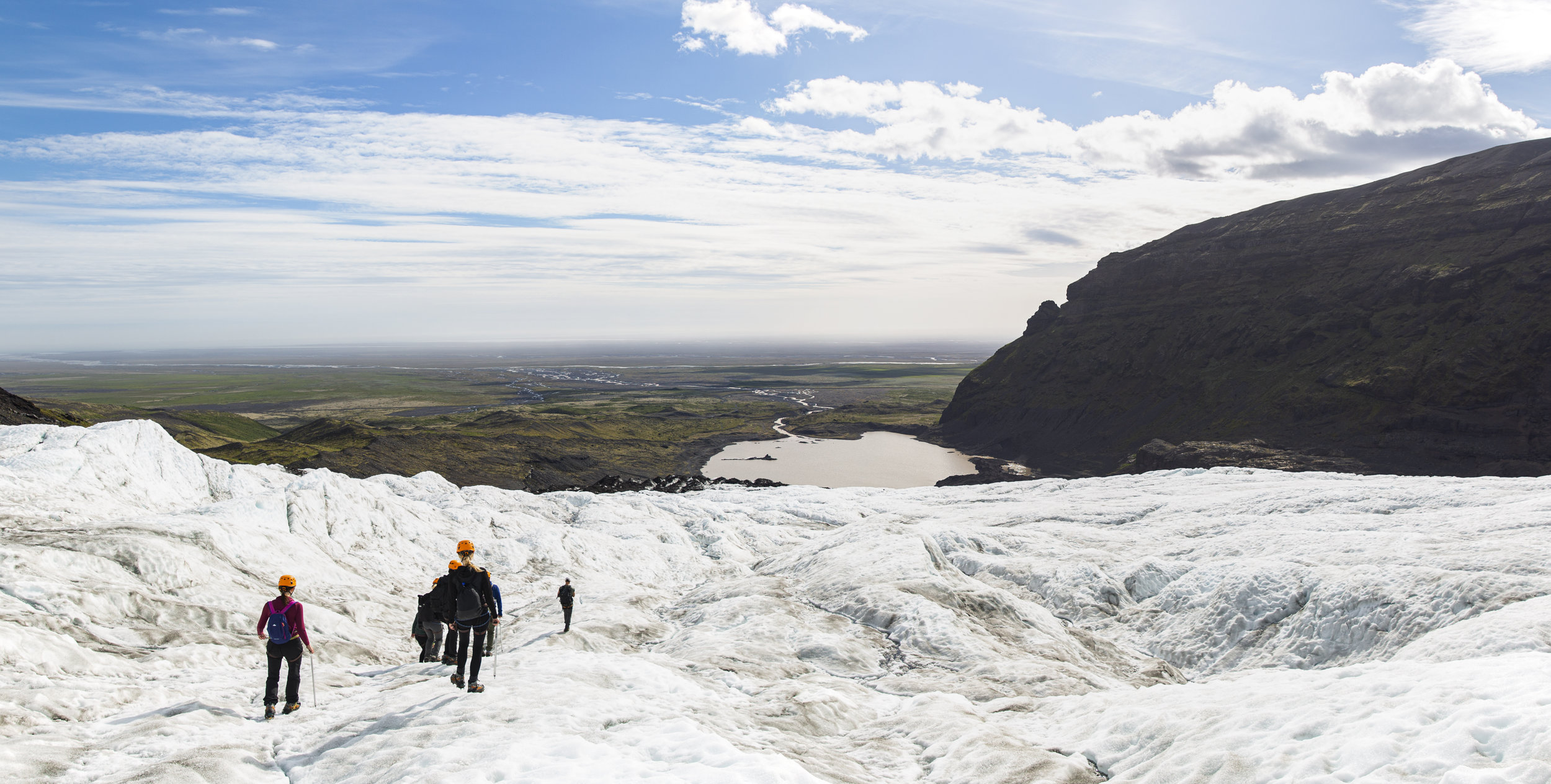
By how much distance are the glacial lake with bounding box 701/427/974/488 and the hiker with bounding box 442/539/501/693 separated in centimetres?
8418

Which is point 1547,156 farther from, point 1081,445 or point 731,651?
point 731,651

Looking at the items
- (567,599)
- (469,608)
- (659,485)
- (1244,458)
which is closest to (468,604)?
(469,608)

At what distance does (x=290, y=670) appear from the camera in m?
12.9

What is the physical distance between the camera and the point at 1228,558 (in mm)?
31078

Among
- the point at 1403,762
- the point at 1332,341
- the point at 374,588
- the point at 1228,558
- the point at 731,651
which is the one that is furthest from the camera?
the point at 1332,341

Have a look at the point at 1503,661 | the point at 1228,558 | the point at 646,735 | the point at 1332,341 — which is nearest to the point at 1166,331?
the point at 1332,341

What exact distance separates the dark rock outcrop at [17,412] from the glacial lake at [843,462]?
222 feet

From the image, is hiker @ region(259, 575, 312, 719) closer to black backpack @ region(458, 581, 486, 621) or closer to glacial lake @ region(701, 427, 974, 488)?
black backpack @ region(458, 581, 486, 621)

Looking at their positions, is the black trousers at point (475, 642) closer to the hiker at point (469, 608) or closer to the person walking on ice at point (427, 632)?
the hiker at point (469, 608)

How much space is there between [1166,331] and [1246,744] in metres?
137

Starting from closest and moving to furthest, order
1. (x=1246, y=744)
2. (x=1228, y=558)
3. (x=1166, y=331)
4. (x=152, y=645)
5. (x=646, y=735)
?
(x=1246, y=744) < (x=646, y=735) < (x=152, y=645) < (x=1228, y=558) < (x=1166, y=331)

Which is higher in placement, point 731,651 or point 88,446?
point 88,446

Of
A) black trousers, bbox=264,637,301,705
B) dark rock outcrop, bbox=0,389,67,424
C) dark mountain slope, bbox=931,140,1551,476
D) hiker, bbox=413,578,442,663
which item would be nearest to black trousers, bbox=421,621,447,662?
hiker, bbox=413,578,442,663

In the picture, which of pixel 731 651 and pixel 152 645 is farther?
pixel 731 651
